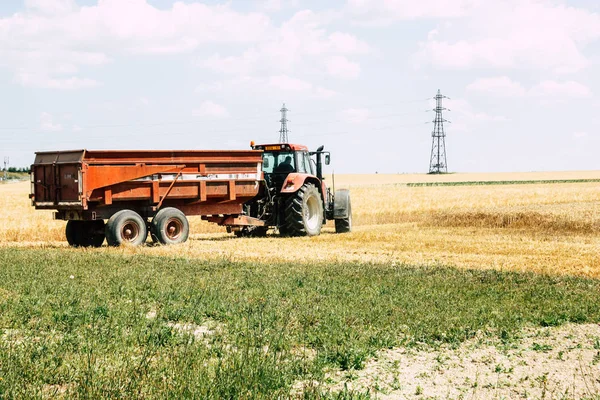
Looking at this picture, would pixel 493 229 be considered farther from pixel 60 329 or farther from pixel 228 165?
pixel 60 329

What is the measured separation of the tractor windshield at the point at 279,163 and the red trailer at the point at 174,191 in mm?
28

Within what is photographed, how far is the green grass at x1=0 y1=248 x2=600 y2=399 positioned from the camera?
5.83 m

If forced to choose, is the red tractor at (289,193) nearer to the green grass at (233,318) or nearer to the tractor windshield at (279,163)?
the tractor windshield at (279,163)

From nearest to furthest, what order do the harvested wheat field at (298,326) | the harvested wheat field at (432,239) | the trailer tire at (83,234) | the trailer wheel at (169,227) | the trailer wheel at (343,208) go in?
the harvested wheat field at (298,326) → the harvested wheat field at (432,239) → the trailer wheel at (169,227) → the trailer tire at (83,234) → the trailer wheel at (343,208)

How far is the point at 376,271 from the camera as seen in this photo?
41.6ft

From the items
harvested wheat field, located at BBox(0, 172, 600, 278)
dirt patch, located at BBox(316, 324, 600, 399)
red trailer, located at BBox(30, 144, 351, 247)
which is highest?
red trailer, located at BBox(30, 144, 351, 247)

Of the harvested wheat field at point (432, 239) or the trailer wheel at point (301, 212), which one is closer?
the harvested wheat field at point (432, 239)

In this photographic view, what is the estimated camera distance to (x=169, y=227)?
1862 centimetres

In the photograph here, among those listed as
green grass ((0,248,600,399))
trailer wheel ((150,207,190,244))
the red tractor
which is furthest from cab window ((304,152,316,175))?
green grass ((0,248,600,399))

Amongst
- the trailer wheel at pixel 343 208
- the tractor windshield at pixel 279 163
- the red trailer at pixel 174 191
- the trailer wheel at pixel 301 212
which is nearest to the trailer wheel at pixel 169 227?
the red trailer at pixel 174 191

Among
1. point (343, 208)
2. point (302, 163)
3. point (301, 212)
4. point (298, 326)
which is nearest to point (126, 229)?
point (301, 212)

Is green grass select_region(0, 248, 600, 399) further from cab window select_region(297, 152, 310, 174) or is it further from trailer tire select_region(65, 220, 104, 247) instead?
cab window select_region(297, 152, 310, 174)

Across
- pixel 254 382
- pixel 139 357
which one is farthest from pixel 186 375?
pixel 139 357

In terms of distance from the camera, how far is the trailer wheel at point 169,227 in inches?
714
